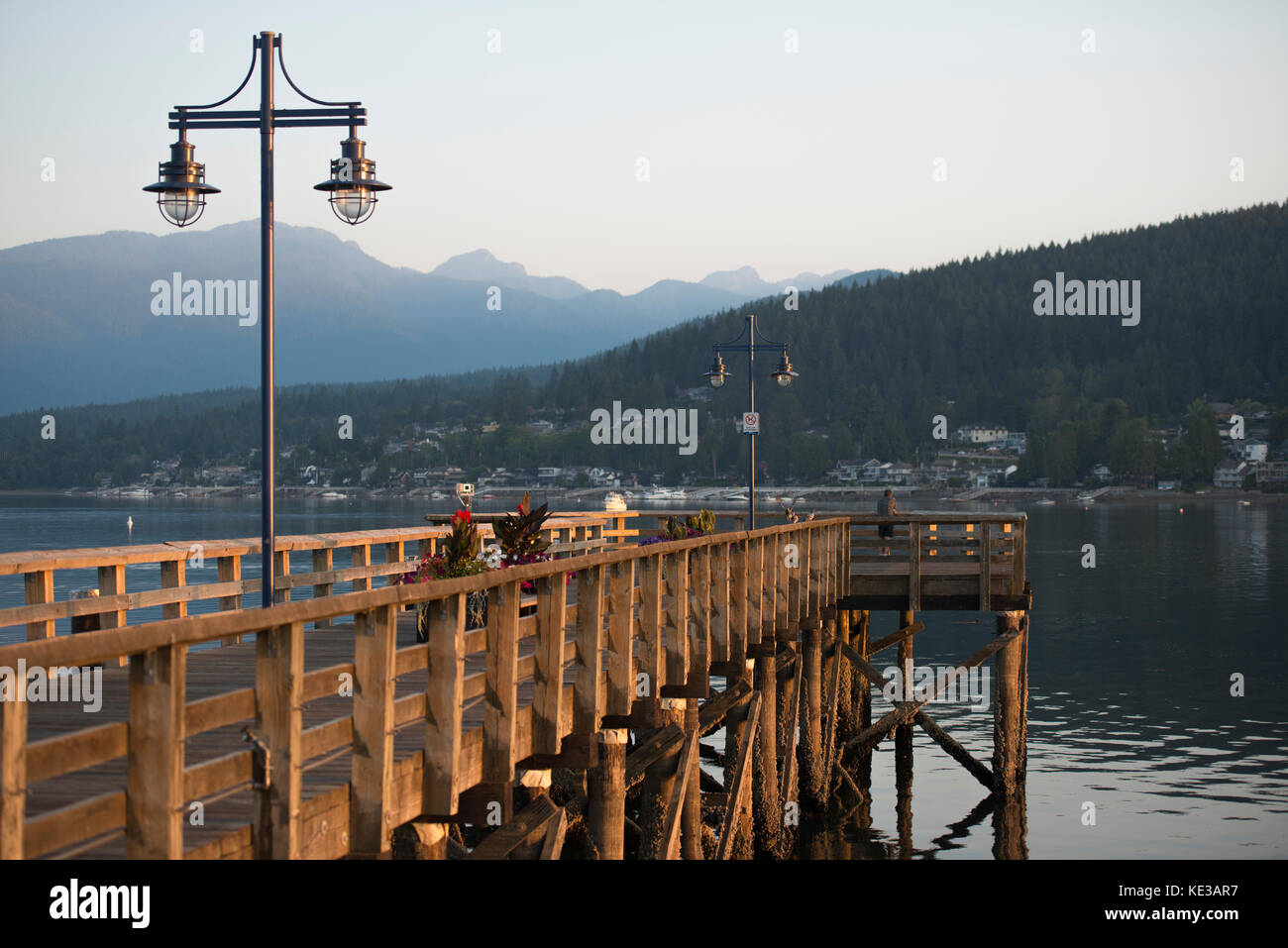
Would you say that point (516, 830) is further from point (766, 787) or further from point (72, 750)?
point (766, 787)

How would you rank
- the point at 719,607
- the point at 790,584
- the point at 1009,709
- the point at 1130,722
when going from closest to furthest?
1. the point at 719,607
2. the point at 790,584
3. the point at 1009,709
4. the point at 1130,722

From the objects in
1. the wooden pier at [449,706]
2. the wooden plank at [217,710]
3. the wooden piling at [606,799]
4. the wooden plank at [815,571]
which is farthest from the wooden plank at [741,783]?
the wooden plank at [217,710]

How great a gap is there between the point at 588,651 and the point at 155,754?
5328 millimetres

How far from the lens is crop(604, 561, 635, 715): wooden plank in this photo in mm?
10586

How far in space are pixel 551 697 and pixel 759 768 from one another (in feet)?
31.5

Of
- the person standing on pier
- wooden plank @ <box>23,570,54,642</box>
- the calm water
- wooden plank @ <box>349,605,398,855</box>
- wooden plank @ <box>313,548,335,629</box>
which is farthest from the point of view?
the person standing on pier

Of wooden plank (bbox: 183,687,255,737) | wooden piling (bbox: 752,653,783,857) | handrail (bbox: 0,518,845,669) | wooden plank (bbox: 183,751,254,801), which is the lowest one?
wooden piling (bbox: 752,653,783,857)

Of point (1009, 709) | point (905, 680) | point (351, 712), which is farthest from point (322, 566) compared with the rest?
point (905, 680)

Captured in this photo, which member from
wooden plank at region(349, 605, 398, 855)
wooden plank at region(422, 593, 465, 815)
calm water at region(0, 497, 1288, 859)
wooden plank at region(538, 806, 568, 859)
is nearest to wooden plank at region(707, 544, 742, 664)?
wooden plank at region(538, 806, 568, 859)

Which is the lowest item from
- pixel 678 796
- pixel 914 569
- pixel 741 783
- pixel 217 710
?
pixel 741 783

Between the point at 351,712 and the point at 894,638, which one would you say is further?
the point at 894,638

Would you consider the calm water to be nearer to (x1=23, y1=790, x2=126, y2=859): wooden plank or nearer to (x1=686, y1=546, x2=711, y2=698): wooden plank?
(x1=686, y1=546, x2=711, y2=698): wooden plank

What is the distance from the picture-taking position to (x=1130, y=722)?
3488cm

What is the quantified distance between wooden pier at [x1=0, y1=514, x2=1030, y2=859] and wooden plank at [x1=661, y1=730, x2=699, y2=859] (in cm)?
2
